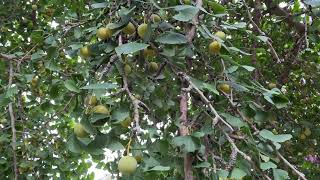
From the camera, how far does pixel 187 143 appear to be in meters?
1.12

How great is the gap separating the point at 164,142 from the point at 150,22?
0.34 meters

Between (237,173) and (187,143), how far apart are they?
0.14 m

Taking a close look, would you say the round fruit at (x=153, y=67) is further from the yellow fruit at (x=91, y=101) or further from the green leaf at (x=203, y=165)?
the green leaf at (x=203, y=165)

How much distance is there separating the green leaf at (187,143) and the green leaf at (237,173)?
102mm

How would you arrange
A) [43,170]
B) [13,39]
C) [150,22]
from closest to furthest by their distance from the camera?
[150,22], [43,170], [13,39]

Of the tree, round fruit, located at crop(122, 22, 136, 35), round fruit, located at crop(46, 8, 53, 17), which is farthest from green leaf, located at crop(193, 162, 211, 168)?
round fruit, located at crop(46, 8, 53, 17)

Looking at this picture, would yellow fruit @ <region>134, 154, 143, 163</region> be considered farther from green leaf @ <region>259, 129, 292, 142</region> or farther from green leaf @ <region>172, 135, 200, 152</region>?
green leaf @ <region>259, 129, 292, 142</region>

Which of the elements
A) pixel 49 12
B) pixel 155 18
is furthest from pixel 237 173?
pixel 49 12

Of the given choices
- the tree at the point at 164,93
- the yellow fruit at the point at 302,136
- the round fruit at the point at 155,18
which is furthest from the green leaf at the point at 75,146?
the yellow fruit at the point at 302,136

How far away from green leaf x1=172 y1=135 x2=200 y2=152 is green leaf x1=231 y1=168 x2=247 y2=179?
102mm

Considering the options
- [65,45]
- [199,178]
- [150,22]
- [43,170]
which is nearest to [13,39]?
[43,170]

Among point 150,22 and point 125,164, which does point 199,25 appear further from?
point 125,164

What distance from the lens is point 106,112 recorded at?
1176 millimetres

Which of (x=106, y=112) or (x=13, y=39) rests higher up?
(x=106, y=112)
